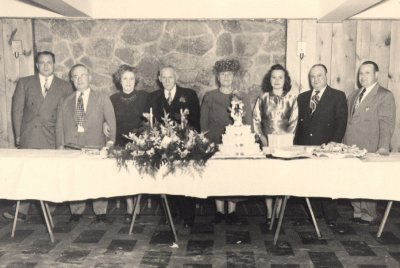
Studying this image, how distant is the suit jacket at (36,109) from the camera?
520 cm

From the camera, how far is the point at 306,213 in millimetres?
5070

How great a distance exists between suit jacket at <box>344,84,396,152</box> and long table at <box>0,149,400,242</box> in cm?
90

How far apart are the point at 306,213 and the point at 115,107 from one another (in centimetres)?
257

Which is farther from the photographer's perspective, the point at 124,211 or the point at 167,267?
the point at 124,211

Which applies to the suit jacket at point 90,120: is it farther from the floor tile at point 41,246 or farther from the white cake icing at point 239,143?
the white cake icing at point 239,143

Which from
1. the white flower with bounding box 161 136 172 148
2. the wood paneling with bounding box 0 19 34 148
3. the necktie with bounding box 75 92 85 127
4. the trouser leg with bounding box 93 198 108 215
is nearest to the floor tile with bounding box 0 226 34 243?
the trouser leg with bounding box 93 198 108 215

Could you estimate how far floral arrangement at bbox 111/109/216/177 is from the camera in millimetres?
3816

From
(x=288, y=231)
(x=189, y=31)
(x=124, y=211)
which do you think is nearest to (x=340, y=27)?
(x=189, y=31)

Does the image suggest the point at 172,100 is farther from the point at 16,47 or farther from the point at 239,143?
the point at 16,47

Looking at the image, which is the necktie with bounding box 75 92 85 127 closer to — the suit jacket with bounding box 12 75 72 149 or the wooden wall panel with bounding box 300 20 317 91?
the suit jacket with bounding box 12 75 72 149

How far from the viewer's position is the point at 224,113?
4922 millimetres

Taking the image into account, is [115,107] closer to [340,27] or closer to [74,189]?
[74,189]

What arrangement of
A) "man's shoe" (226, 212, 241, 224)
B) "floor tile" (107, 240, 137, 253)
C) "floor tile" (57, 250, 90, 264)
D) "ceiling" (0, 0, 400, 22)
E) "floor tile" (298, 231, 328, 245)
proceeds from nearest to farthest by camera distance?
"floor tile" (57, 250, 90, 264)
"floor tile" (107, 240, 137, 253)
"floor tile" (298, 231, 328, 245)
"man's shoe" (226, 212, 241, 224)
"ceiling" (0, 0, 400, 22)

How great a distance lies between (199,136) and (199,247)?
1049 mm
